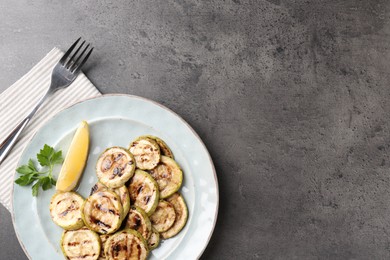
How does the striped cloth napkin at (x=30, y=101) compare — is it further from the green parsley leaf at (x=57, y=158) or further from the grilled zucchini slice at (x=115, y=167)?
the grilled zucchini slice at (x=115, y=167)

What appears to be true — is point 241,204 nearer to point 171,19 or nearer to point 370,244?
point 370,244

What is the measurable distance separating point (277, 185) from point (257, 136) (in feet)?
0.74

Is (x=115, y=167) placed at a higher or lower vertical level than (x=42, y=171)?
higher

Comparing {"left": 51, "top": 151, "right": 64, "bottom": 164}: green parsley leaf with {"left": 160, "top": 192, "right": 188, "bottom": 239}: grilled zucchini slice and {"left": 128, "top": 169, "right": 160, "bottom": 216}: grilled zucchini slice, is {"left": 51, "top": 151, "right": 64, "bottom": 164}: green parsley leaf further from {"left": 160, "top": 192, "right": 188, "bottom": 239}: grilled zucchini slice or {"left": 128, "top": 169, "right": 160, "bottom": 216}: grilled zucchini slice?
{"left": 160, "top": 192, "right": 188, "bottom": 239}: grilled zucchini slice

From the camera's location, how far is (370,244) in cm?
201

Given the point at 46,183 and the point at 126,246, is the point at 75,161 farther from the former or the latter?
the point at 126,246

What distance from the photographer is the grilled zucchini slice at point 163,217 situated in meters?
1.85

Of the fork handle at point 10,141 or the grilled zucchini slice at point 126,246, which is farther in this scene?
the fork handle at point 10,141

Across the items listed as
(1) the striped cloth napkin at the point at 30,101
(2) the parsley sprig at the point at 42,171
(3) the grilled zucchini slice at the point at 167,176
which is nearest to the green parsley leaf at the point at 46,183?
(2) the parsley sprig at the point at 42,171

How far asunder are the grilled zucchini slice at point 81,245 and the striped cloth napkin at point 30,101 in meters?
0.30

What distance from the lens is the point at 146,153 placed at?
6.08ft

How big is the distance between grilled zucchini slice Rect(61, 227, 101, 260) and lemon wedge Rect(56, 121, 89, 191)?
183 millimetres

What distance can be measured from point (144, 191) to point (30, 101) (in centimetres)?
61

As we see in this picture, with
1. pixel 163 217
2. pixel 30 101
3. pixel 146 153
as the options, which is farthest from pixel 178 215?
pixel 30 101
